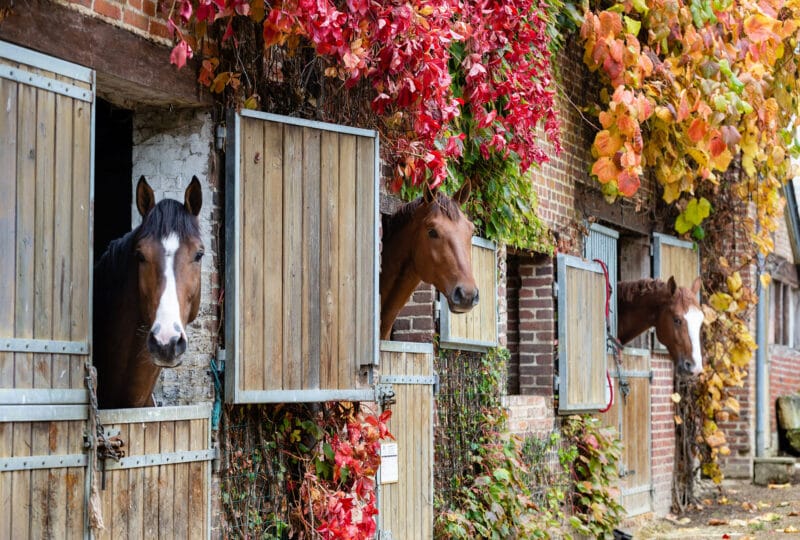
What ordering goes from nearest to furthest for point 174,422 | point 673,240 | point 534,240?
point 174,422 < point 534,240 < point 673,240

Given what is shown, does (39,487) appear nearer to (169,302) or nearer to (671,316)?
(169,302)

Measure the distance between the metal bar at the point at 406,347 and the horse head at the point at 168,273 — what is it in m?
1.86

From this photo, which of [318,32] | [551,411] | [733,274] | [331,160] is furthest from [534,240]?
[733,274]

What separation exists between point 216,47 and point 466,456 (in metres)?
3.57

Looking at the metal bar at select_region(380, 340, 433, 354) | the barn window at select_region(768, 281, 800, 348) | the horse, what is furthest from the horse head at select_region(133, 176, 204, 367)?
the barn window at select_region(768, 281, 800, 348)

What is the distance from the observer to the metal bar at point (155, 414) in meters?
4.96

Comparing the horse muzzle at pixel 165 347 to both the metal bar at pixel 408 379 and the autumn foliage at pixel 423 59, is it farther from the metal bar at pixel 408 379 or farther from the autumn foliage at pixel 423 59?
the metal bar at pixel 408 379

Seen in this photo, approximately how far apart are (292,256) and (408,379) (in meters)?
1.55

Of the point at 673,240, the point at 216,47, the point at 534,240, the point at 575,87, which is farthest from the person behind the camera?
the point at 673,240

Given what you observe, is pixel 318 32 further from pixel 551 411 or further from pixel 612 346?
pixel 612 346

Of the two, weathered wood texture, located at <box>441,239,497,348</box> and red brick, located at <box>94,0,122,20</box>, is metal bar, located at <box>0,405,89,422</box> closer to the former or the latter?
red brick, located at <box>94,0,122,20</box>

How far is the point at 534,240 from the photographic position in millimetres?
8906

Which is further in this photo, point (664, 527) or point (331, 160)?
point (664, 527)

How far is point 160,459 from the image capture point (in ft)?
17.2
